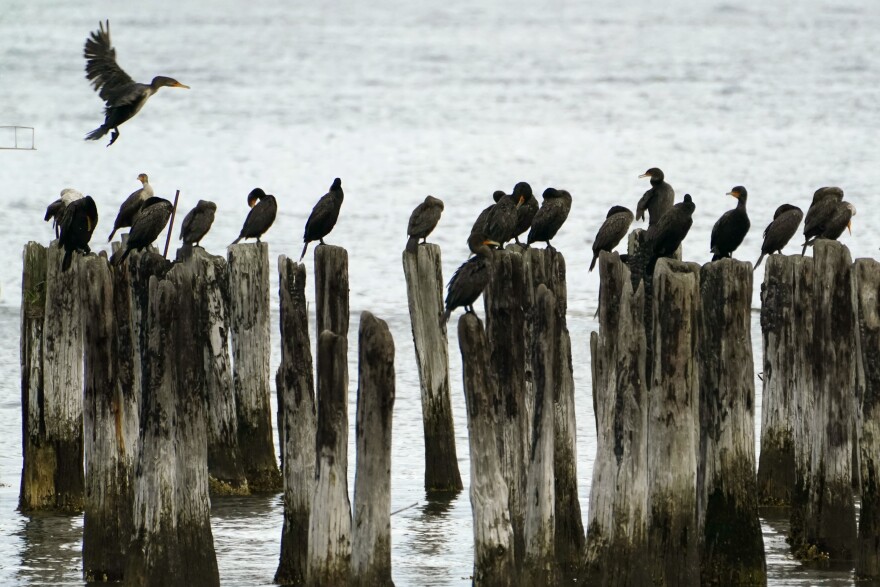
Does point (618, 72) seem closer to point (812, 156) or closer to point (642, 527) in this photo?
point (812, 156)

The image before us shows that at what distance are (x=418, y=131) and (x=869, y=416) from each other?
5284cm

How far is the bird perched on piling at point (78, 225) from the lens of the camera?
12406 mm

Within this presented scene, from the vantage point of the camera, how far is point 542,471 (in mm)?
9742

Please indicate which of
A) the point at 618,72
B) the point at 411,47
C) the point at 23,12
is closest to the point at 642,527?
the point at 618,72

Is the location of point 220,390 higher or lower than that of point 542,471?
higher

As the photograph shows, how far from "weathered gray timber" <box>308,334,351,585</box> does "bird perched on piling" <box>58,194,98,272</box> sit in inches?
142

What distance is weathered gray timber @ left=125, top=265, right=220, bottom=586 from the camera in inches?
386

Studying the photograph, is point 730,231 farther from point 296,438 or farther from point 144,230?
point 144,230

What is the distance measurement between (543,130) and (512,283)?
54008 millimetres

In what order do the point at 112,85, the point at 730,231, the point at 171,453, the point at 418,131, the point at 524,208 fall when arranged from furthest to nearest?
the point at 418,131, the point at 112,85, the point at 524,208, the point at 730,231, the point at 171,453

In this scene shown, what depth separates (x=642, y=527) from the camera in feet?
32.3

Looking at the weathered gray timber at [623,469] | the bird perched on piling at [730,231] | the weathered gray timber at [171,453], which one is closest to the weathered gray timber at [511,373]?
the weathered gray timber at [623,469]

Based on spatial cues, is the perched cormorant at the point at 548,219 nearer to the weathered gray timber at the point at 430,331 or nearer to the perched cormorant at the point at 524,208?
the perched cormorant at the point at 524,208

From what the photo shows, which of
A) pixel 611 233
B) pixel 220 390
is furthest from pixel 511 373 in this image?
pixel 220 390
